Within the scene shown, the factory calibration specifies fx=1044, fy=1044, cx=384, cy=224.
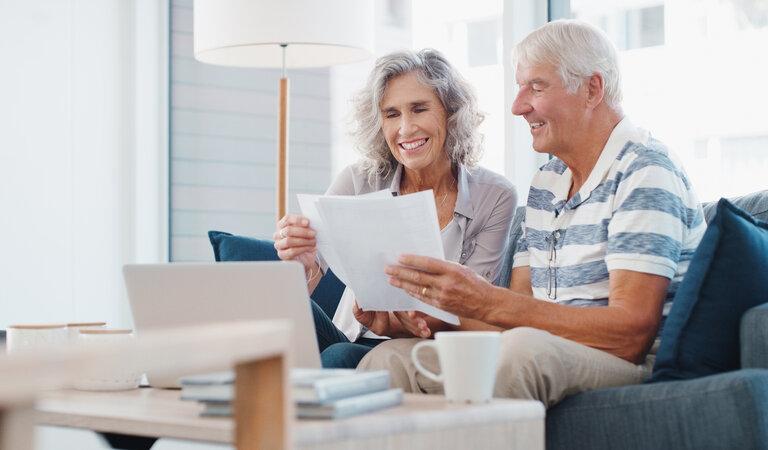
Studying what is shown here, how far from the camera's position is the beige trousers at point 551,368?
1865 millimetres

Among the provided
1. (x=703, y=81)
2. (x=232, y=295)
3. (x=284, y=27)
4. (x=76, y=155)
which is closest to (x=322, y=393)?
(x=232, y=295)

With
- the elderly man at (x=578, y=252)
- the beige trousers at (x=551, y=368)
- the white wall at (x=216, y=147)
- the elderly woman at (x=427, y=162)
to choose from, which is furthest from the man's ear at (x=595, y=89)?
the white wall at (x=216, y=147)

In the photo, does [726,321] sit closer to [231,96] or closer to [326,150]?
[326,150]

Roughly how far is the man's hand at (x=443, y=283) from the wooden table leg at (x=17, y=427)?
55.7 inches

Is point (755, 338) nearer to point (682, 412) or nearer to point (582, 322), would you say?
point (682, 412)

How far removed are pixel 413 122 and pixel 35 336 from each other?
123 centimetres

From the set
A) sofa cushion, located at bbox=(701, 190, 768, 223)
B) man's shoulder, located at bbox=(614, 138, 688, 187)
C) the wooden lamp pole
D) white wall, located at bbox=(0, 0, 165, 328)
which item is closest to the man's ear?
man's shoulder, located at bbox=(614, 138, 688, 187)

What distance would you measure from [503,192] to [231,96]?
2376 mm

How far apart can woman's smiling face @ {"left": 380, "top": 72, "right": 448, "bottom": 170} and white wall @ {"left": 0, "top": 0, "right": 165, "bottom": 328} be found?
2237 mm

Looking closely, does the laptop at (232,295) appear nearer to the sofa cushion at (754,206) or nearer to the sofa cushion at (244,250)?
the sofa cushion at (754,206)

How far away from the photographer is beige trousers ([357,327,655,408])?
1.87 metres

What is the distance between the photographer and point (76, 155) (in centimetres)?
465

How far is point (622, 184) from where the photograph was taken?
2189 mm

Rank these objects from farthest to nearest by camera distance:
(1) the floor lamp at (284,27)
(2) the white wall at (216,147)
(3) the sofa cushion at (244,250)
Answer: (2) the white wall at (216,147), (1) the floor lamp at (284,27), (3) the sofa cushion at (244,250)
